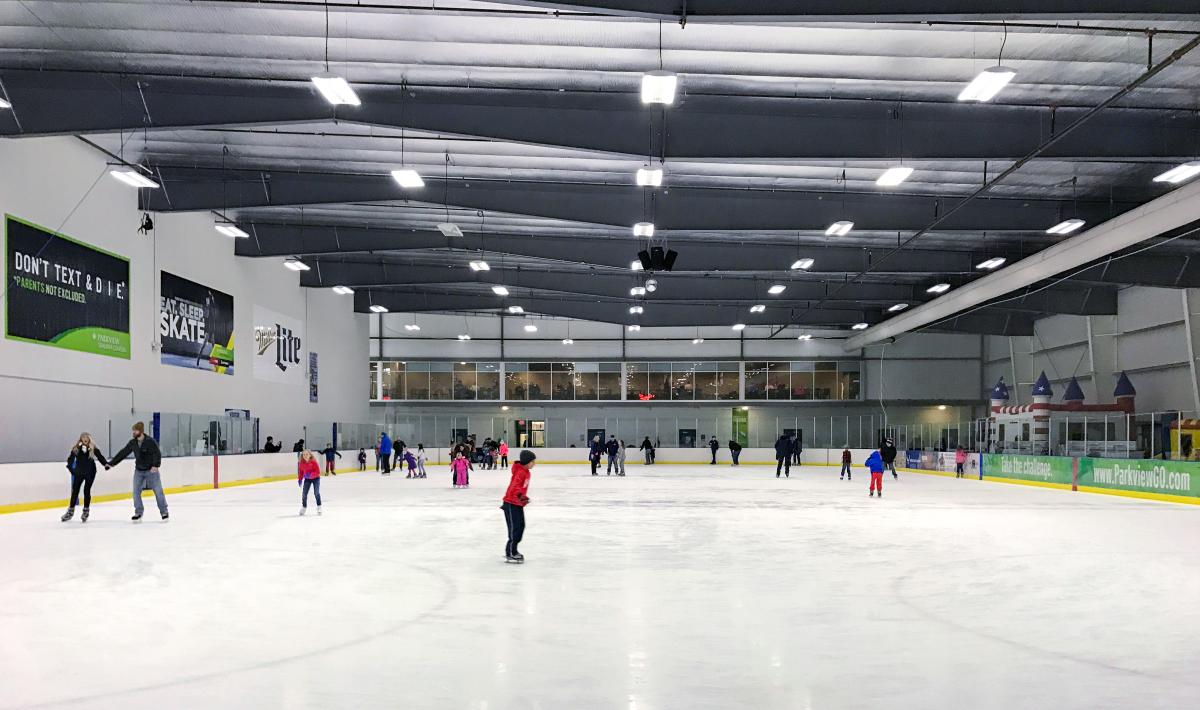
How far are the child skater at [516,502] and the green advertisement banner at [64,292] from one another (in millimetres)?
12477

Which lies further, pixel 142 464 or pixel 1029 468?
pixel 1029 468

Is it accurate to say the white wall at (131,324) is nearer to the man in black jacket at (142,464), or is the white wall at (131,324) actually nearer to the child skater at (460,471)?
the man in black jacket at (142,464)

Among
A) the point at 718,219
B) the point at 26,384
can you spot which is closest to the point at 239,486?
the point at 26,384

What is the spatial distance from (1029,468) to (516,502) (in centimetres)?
2415

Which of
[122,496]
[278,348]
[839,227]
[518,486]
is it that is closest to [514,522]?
[518,486]

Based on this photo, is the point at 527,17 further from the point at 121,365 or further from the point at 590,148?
the point at 121,365

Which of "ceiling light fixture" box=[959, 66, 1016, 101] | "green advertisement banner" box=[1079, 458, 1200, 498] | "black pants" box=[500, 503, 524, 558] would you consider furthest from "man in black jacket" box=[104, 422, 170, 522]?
"green advertisement banner" box=[1079, 458, 1200, 498]

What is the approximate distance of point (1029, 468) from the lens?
29.3 m

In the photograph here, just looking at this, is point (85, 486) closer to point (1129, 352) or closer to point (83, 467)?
point (83, 467)

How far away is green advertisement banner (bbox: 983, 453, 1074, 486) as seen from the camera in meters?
26.9

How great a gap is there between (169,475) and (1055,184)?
2198 cm

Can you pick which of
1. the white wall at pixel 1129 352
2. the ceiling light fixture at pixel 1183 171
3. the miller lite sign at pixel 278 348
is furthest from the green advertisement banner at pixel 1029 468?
the miller lite sign at pixel 278 348

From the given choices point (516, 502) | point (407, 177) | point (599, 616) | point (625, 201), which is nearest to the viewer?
point (599, 616)

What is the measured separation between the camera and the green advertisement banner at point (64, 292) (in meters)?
17.7
